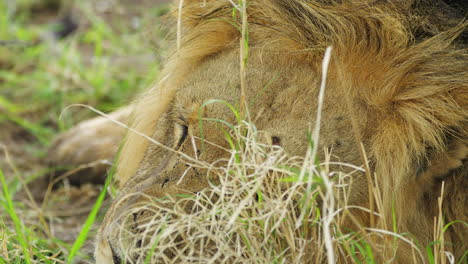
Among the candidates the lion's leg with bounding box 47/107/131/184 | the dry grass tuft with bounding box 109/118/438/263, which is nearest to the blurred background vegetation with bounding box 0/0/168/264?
the lion's leg with bounding box 47/107/131/184

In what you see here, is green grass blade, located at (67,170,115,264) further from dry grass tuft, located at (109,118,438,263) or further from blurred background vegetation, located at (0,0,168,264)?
blurred background vegetation, located at (0,0,168,264)

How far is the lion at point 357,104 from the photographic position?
1.96 m

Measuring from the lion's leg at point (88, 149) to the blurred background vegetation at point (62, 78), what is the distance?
65mm

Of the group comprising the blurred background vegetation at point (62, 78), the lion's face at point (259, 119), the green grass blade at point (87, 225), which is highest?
the lion's face at point (259, 119)

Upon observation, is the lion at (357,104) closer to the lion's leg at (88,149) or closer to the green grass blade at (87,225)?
the green grass blade at (87,225)

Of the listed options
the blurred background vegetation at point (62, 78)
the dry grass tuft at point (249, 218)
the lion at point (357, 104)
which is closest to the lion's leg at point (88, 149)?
the blurred background vegetation at point (62, 78)

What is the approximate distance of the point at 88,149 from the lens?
3.30 metres

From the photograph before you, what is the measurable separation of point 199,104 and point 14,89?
250 cm

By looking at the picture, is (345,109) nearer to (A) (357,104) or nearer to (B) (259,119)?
(A) (357,104)

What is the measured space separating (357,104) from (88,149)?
1641mm

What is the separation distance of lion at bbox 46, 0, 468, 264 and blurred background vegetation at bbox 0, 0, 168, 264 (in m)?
0.70

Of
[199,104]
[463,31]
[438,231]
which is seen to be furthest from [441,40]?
[199,104]

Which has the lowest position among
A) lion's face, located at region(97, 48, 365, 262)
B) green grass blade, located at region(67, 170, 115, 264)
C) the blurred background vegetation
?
the blurred background vegetation

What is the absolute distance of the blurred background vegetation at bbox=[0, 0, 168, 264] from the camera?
3166 millimetres
